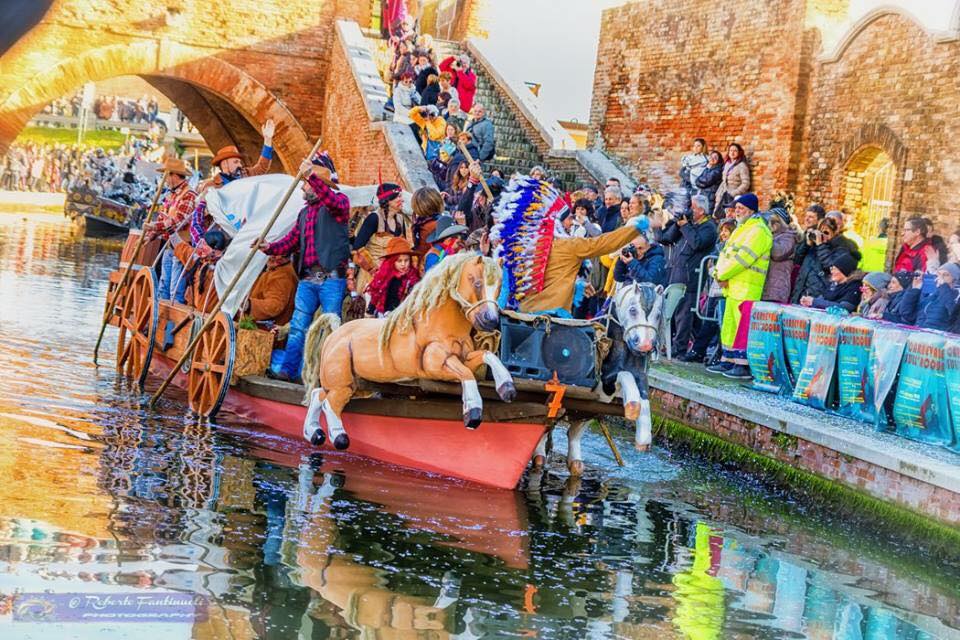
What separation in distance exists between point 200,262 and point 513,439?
15.7 ft

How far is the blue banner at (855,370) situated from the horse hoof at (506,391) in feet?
12.4

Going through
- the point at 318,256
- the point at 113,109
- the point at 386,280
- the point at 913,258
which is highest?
the point at 113,109

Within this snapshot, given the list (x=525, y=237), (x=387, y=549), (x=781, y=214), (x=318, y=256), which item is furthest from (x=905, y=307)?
(x=387, y=549)

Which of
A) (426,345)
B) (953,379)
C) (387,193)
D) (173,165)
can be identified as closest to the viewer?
(426,345)

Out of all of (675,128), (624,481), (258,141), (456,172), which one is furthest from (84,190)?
(624,481)

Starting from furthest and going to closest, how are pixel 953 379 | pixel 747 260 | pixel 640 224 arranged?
1. pixel 747 260
2. pixel 953 379
3. pixel 640 224

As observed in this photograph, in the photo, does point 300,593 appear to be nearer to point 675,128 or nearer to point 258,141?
point 675,128

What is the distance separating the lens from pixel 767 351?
12.3 m

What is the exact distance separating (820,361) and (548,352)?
347 cm

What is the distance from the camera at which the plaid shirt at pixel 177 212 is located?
43.7 feet

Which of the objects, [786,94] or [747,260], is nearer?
[747,260]

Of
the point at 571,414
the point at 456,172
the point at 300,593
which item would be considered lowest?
the point at 300,593

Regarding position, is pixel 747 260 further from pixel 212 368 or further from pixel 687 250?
pixel 212 368

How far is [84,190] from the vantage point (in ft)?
125
